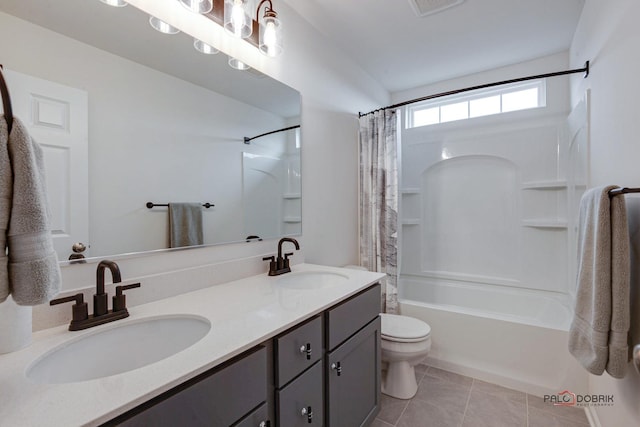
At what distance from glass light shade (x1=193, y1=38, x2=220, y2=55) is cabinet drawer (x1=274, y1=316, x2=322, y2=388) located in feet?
4.25

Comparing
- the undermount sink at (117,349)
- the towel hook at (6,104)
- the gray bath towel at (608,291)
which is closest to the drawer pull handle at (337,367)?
the undermount sink at (117,349)

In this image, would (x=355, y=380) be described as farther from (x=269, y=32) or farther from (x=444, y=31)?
(x=444, y=31)

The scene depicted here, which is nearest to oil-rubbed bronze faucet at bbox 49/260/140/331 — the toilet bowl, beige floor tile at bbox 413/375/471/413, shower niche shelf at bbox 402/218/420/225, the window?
the toilet bowl

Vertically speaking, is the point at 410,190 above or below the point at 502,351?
above

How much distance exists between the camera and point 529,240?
269 cm

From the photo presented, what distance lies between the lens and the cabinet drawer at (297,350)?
3.05 feet

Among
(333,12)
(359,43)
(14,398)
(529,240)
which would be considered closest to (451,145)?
(529,240)

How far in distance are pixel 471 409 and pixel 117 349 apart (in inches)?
77.0

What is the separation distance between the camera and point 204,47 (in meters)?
1.35

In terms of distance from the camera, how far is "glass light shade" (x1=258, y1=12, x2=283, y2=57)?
1526mm

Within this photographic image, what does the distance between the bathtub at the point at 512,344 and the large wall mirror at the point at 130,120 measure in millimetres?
1621

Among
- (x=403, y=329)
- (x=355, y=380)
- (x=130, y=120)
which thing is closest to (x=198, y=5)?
(x=130, y=120)

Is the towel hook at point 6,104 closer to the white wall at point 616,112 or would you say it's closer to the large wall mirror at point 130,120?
the large wall mirror at point 130,120

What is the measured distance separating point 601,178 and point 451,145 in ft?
5.18
